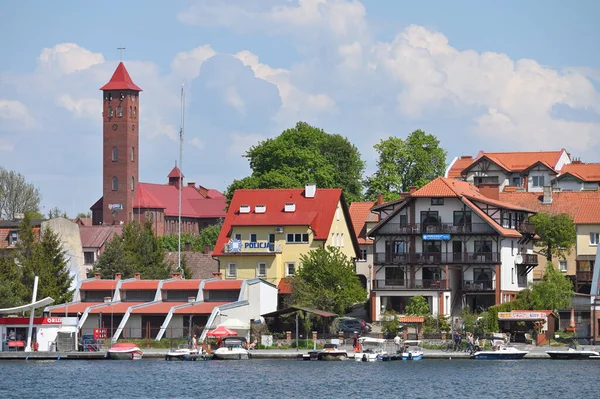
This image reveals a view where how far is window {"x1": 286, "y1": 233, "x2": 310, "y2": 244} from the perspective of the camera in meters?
112

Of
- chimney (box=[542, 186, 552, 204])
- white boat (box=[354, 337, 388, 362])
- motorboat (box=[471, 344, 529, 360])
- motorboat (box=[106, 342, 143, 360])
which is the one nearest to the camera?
motorboat (box=[471, 344, 529, 360])

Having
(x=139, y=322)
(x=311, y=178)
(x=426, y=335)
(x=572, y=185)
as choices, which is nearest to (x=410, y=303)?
(x=426, y=335)

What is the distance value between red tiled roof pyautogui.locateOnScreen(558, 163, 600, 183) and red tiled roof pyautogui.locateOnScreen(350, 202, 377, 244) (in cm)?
2867

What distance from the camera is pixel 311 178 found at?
137625mm

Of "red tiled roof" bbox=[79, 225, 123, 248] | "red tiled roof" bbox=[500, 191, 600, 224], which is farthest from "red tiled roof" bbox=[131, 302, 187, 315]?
"red tiled roof" bbox=[500, 191, 600, 224]

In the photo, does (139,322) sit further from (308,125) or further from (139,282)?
(308,125)

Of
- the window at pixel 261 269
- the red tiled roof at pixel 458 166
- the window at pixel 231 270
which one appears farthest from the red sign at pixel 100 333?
the red tiled roof at pixel 458 166

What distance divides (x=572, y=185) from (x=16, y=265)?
63831mm

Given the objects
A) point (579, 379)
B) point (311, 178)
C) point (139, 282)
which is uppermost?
point (311, 178)

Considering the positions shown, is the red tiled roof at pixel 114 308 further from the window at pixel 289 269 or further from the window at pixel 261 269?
the window at pixel 289 269

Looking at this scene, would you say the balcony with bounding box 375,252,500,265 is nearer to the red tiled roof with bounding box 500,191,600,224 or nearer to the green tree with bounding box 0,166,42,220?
the red tiled roof with bounding box 500,191,600,224

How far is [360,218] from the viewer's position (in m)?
125

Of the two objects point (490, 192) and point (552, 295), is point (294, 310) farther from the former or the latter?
point (490, 192)

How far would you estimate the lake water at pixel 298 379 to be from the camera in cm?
7281
